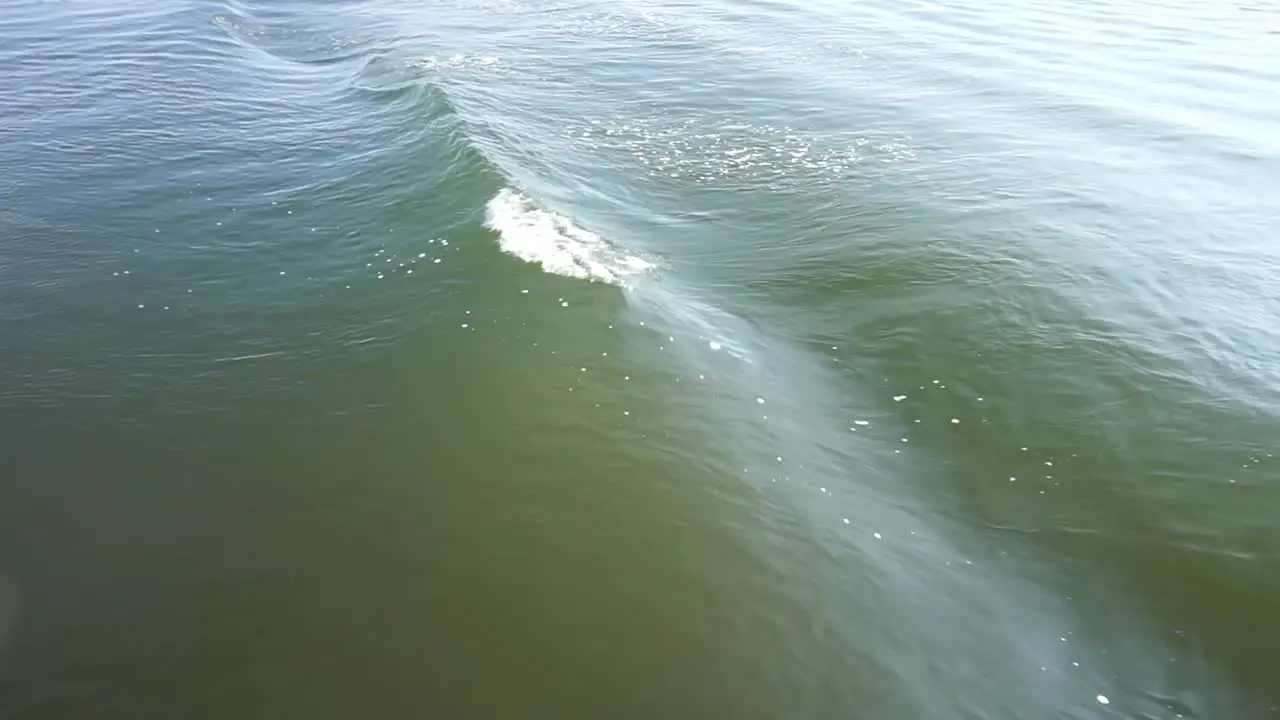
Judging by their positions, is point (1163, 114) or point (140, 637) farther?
point (1163, 114)

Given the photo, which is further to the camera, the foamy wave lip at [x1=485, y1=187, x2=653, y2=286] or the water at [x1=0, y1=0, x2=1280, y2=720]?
the foamy wave lip at [x1=485, y1=187, x2=653, y2=286]

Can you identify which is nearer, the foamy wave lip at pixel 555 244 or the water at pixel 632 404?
the water at pixel 632 404

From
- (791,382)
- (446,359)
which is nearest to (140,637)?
(446,359)

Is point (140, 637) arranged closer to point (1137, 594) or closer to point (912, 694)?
point (912, 694)
